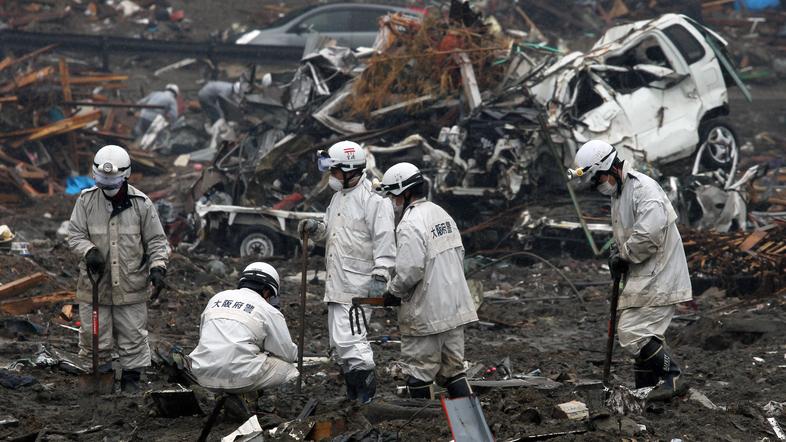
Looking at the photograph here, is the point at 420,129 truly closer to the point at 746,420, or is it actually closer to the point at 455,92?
the point at 455,92

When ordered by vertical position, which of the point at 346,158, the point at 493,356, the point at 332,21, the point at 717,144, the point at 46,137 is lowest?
the point at 493,356

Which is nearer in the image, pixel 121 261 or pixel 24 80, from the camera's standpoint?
pixel 121 261

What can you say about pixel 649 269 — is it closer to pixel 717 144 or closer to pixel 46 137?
pixel 717 144

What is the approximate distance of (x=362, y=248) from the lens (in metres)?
7.42

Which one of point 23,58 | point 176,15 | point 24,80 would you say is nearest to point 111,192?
point 24,80

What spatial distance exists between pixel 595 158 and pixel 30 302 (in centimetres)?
574

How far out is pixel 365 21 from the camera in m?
22.3

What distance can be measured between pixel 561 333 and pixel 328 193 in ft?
13.4

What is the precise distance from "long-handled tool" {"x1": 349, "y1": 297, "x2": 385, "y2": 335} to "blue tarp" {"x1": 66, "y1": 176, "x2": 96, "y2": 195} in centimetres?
1067

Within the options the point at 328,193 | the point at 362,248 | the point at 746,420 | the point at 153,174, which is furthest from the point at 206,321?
the point at 153,174

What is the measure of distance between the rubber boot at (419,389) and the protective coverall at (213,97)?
531 inches

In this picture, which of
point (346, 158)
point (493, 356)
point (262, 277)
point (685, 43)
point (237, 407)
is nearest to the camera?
point (237, 407)

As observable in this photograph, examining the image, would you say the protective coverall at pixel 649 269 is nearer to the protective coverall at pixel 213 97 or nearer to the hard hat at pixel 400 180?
the hard hat at pixel 400 180

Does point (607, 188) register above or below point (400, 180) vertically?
below
